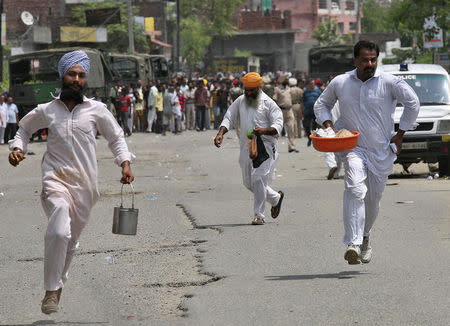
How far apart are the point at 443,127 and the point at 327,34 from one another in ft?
268

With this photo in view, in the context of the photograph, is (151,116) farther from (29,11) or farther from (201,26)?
(201,26)

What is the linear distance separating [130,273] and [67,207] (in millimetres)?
1962

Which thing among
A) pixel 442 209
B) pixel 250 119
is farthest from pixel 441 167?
pixel 250 119

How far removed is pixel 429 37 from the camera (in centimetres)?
3048

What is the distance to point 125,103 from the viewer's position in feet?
123

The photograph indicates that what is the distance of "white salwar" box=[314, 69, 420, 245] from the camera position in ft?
27.0

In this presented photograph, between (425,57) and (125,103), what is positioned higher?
(425,57)

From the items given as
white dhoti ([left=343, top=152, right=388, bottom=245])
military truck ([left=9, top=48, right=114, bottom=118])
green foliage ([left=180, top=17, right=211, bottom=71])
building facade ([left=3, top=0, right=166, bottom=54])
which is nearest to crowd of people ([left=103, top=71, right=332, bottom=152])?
military truck ([left=9, top=48, right=114, bottom=118])

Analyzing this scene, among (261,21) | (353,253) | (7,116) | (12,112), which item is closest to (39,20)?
(261,21)

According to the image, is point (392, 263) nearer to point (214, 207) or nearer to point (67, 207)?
point (67, 207)

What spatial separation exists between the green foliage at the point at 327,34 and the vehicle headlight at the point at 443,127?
79977 mm

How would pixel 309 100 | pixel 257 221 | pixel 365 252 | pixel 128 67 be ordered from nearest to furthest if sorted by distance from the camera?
pixel 365 252 → pixel 257 221 → pixel 309 100 → pixel 128 67

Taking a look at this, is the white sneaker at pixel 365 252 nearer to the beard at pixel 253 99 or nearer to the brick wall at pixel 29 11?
the beard at pixel 253 99

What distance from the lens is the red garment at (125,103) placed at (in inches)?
1462
